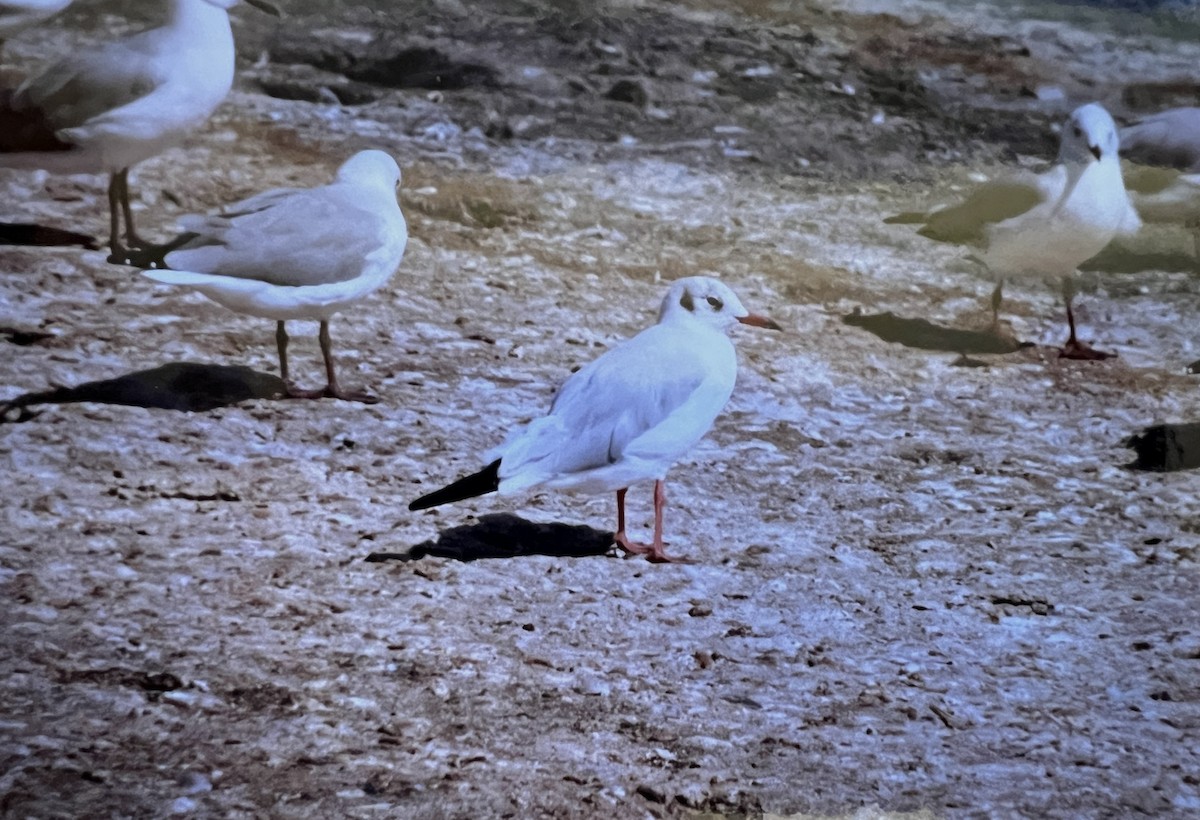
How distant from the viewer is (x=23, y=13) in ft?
9.21

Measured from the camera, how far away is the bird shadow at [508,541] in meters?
2.37

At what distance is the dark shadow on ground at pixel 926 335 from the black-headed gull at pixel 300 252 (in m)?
0.97

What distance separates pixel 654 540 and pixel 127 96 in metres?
1.34

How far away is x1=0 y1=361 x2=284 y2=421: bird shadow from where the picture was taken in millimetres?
2465

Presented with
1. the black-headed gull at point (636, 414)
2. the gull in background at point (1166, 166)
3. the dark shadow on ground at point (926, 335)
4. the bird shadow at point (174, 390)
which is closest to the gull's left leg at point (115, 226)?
the bird shadow at point (174, 390)

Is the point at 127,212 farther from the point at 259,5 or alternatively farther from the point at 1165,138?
the point at 1165,138

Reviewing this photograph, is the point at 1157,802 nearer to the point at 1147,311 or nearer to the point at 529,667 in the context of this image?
the point at 529,667

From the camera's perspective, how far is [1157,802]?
202 centimetres

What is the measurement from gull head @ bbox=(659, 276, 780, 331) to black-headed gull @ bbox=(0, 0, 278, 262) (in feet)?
3.36

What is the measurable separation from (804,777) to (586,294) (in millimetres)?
1170

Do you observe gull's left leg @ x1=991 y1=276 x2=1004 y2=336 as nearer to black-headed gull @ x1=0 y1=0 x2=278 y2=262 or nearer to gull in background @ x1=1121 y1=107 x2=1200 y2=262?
gull in background @ x1=1121 y1=107 x2=1200 y2=262

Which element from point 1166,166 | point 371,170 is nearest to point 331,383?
point 371,170

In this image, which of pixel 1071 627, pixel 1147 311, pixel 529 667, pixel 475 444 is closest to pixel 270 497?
pixel 475 444

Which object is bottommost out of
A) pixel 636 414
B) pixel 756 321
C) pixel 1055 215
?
pixel 636 414
